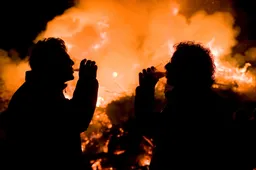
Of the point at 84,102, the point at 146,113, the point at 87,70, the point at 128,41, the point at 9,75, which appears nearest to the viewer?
the point at 146,113

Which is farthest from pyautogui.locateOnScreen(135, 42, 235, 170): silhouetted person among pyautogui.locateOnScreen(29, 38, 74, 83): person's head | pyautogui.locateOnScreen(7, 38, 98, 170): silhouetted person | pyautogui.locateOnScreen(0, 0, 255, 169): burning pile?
pyautogui.locateOnScreen(0, 0, 255, 169): burning pile

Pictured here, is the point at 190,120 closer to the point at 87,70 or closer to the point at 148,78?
the point at 148,78

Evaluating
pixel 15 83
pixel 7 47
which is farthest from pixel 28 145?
pixel 7 47

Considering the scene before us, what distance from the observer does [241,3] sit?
9617mm

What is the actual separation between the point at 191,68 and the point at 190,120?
45 cm

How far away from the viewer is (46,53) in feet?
9.62

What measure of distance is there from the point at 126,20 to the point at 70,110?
6.63m

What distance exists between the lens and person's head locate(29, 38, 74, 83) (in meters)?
2.85

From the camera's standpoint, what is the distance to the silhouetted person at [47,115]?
8.71 feet

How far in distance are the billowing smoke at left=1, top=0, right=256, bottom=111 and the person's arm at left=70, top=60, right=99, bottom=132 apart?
434 cm

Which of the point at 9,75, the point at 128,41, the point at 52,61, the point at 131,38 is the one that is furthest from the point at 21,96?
the point at 131,38

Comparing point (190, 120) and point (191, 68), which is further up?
point (191, 68)

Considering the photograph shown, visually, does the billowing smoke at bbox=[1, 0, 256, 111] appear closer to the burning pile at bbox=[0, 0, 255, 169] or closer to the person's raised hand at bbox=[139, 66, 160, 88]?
the burning pile at bbox=[0, 0, 255, 169]

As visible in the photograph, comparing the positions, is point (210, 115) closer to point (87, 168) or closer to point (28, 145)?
point (87, 168)
